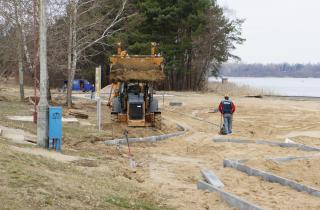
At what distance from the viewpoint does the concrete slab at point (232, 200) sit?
351 inches

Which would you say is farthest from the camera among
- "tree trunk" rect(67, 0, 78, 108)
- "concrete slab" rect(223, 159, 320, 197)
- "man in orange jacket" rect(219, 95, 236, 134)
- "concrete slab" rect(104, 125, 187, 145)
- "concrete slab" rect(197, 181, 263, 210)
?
"tree trunk" rect(67, 0, 78, 108)

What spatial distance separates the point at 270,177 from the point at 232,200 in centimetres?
246

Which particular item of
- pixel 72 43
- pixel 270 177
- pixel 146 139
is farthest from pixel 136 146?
pixel 72 43

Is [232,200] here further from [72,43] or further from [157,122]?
[72,43]

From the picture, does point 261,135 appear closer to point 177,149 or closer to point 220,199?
point 177,149

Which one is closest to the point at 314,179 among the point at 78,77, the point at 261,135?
the point at 261,135

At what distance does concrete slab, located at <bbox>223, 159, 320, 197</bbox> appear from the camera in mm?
10361

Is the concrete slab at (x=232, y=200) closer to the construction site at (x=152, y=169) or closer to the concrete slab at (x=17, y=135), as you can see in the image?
the construction site at (x=152, y=169)

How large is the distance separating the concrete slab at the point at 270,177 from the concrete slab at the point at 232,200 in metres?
1.67

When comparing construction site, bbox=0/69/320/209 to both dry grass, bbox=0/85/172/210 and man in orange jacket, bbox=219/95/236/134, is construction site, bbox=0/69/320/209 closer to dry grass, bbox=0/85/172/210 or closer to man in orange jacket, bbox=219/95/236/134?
dry grass, bbox=0/85/172/210

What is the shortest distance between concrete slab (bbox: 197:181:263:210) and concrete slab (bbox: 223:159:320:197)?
5.47 ft

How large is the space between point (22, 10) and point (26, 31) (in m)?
2.28

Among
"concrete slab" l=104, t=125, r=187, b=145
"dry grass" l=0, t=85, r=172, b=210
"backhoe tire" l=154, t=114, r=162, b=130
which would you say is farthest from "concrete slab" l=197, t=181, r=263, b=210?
"backhoe tire" l=154, t=114, r=162, b=130

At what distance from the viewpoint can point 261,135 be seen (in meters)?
22.6
